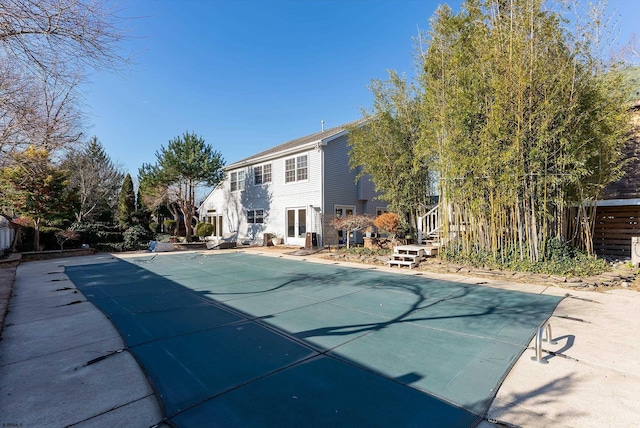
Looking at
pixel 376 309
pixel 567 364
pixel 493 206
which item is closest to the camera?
pixel 567 364

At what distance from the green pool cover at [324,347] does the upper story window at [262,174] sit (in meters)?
10.3

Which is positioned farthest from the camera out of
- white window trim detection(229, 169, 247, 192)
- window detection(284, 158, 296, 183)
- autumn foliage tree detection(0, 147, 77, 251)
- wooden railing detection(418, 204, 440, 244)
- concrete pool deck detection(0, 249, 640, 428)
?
white window trim detection(229, 169, 247, 192)

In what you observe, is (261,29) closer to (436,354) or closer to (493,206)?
(493,206)

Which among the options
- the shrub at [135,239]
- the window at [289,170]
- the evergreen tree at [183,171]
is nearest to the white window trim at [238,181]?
the evergreen tree at [183,171]

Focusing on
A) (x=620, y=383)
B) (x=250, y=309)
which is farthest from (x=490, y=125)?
(x=250, y=309)

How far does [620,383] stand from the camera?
7.81 ft

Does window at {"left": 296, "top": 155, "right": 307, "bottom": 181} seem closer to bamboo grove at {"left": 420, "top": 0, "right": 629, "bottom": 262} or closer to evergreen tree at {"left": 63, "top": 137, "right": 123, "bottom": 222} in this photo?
bamboo grove at {"left": 420, "top": 0, "right": 629, "bottom": 262}

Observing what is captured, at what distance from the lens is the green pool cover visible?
6.68 feet

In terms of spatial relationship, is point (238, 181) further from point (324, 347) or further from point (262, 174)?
point (324, 347)

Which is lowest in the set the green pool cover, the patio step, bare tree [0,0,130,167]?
the green pool cover

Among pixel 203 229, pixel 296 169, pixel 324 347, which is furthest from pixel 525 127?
pixel 203 229

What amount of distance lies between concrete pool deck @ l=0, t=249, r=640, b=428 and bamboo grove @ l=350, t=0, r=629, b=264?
2.94 m

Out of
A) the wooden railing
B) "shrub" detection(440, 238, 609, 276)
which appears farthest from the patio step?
the wooden railing

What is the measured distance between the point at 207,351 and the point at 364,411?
1.74 m
